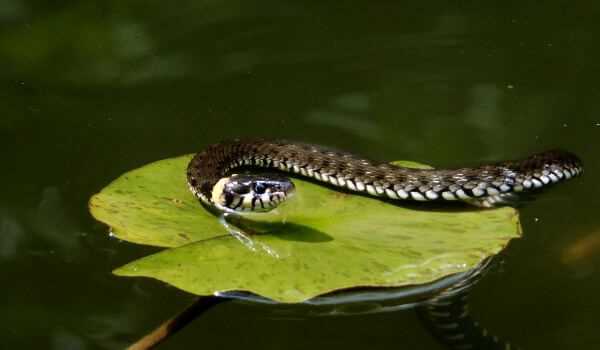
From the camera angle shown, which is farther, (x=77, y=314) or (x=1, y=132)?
(x=1, y=132)

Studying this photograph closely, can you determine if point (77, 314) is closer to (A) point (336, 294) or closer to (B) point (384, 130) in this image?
(A) point (336, 294)

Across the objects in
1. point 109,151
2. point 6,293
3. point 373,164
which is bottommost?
point 6,293

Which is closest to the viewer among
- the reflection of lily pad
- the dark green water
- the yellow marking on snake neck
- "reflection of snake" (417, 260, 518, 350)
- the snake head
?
the reflection of lily pad

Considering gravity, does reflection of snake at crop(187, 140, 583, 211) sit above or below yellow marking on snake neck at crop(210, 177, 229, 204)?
above

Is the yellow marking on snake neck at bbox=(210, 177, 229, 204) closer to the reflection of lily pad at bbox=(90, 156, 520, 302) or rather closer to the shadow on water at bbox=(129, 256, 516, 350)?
the reflection of lily pad at bbox=(90, 156, 520, 302)

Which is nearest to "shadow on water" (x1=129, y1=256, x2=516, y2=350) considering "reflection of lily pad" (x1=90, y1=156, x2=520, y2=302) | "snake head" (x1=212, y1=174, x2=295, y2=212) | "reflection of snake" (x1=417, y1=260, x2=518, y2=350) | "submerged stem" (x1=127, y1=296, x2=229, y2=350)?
"reflection of snake" (x1=417, y1=260, x2=518, y2=350)

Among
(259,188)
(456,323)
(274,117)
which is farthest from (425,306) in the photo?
(274,117)

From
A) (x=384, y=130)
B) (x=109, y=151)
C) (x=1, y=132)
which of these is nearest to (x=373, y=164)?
(x=384, y=130)
